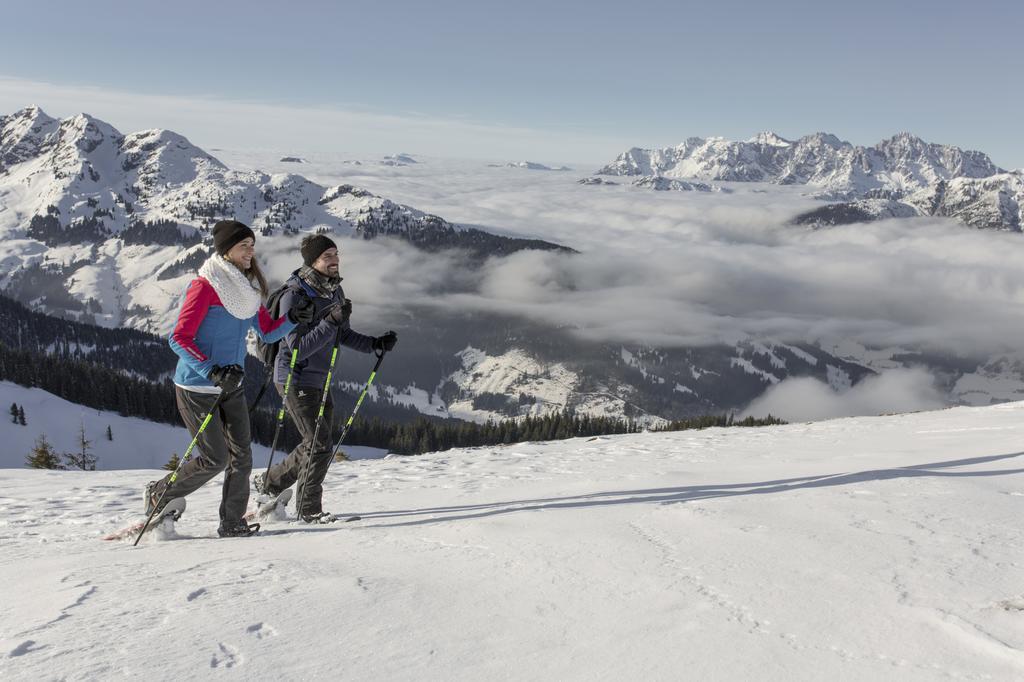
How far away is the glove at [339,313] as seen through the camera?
7.52 m

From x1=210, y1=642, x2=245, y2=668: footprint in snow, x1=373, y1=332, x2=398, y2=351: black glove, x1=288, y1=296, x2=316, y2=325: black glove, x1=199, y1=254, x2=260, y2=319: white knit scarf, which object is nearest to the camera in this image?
x1=210, y1=642, x2=245, y2=668: footprint in snow

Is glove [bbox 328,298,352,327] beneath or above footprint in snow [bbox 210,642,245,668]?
above

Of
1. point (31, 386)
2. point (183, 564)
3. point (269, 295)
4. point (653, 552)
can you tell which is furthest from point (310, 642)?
point (31, 386)

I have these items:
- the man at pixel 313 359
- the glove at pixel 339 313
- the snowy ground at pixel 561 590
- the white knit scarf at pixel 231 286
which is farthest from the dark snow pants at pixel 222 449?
the glove at pixel 339 313

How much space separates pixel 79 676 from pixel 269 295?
5.12 m

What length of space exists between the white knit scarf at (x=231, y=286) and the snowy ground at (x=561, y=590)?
2.32 meters

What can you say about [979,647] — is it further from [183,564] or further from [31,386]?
[31,386]

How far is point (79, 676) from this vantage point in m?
2.90

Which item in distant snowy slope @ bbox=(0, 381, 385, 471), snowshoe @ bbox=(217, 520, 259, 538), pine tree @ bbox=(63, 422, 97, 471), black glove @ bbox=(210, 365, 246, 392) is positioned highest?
black glove @ bbox=(210, 365, 246, 392)

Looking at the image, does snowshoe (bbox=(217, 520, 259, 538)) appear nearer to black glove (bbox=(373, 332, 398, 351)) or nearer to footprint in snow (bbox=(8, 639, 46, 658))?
black glove (bbox=(373, 332, 398, 351))

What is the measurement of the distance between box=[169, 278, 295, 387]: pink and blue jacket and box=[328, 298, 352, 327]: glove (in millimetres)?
1080

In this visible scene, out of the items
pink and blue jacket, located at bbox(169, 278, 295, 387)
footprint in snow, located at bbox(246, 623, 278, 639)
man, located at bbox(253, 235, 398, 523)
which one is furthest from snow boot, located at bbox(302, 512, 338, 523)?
footprint in snow, located at bbox(246, 623, 278, 639)

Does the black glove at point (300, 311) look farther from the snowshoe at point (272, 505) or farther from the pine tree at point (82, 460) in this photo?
the pine tree at point (82, 460)

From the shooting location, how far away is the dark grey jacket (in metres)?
7.54
